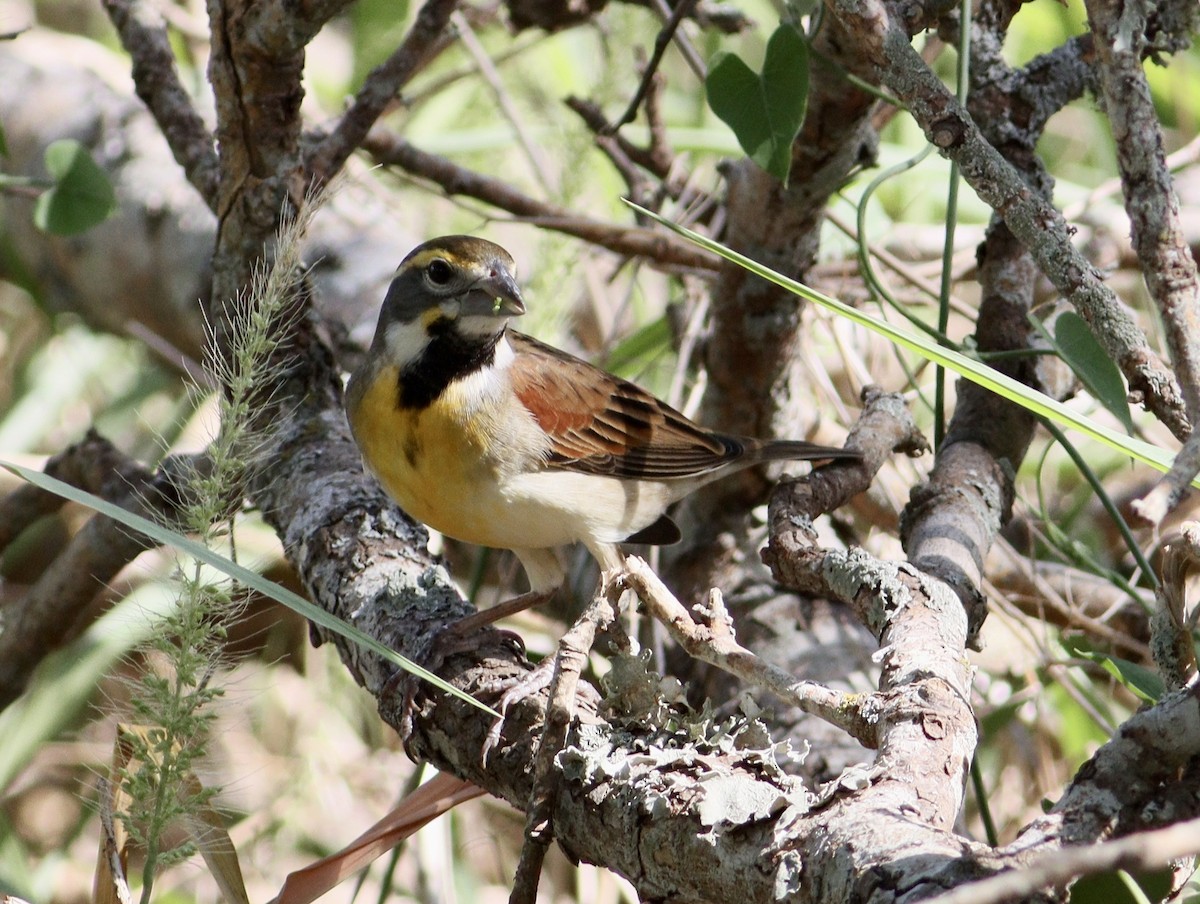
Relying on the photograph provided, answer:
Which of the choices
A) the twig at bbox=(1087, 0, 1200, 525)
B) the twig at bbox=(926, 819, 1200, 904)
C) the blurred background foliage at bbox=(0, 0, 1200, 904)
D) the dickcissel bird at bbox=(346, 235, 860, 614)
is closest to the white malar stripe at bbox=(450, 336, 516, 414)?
the dickcissel bird at bbox=(346, 235, 860, 614)

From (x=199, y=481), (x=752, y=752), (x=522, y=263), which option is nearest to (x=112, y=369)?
(x=522, y=263)

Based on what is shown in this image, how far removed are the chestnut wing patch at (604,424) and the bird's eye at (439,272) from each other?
1.19 ft

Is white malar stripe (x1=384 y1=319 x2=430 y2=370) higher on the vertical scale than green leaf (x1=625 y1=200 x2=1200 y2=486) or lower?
higher

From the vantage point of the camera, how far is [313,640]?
10.2 feet

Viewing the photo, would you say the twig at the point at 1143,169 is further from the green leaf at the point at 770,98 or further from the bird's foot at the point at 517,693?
the bird's foot at the point at 517,693

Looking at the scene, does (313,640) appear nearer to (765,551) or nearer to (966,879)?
(765,551)

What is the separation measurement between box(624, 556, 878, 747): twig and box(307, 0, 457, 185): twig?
1732mm

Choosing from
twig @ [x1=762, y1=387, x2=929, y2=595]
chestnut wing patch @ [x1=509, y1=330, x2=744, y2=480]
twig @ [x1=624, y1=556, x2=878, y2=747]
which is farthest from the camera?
chestnut wing patch @ [x1=509, y1=330, x2=744, y2=480]

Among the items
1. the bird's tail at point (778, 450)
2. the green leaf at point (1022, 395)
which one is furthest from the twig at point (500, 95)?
the green leaf at point (1022, 395)

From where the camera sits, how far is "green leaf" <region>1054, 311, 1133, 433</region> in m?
2.01

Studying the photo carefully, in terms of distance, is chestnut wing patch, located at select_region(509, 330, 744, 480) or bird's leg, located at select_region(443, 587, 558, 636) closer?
bird's leg, located at select_region(443, 587, 558, 636)

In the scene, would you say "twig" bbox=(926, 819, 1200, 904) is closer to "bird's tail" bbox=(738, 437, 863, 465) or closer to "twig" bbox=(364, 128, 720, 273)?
"bird's tail" bbox=(738, 437, 863, 465)

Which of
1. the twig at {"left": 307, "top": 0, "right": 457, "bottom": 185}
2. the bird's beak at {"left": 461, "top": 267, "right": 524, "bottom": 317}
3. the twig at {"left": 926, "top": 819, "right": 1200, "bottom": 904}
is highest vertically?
the twig at {"left": 307, "top": 0, "right": 457, "bottom": 185}

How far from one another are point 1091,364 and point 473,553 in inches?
125
